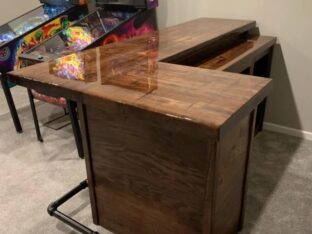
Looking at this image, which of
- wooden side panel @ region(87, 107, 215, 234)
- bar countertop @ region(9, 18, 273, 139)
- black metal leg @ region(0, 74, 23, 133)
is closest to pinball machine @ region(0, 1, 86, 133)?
black metal leg @ region(0, 74, 23, 133)

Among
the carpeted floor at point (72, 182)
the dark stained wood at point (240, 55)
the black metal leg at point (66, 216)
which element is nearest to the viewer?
the black metal leg at point (66, 216)

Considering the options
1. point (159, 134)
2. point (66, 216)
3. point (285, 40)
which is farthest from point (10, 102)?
point (285, 40)

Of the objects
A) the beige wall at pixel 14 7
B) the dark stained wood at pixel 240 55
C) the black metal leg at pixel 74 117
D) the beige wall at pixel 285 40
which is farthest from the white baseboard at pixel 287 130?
the beige wall at pixel 14 7

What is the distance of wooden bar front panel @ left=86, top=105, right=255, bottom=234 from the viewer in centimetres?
120

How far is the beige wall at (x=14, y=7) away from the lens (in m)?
4.16

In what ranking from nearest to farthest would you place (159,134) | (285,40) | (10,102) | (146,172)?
(159,134), (146,172), (285,40), (10,102)

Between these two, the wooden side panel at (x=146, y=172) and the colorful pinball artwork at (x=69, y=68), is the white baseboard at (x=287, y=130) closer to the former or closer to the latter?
the wooden side panel at (x=146, y=172)

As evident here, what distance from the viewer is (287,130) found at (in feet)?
9.02

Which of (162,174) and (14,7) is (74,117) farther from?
(14,7)

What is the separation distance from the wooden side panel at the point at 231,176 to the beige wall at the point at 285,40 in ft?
4.48

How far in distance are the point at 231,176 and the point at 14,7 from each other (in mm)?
3954

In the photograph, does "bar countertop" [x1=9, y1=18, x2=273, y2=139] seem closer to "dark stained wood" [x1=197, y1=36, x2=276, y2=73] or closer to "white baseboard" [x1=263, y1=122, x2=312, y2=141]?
"dark stained wood" [x1=197, y1=36, x2=276, y2=73]

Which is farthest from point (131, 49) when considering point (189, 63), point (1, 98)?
point (1, 98)

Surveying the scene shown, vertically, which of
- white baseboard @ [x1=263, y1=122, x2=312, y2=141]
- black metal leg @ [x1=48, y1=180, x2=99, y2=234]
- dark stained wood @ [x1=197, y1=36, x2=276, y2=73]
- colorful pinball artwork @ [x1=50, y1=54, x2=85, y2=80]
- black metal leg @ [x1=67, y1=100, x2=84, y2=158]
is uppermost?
colorful pinball artwork @ [x1=50, y1=54, x2=85, y2=80]
